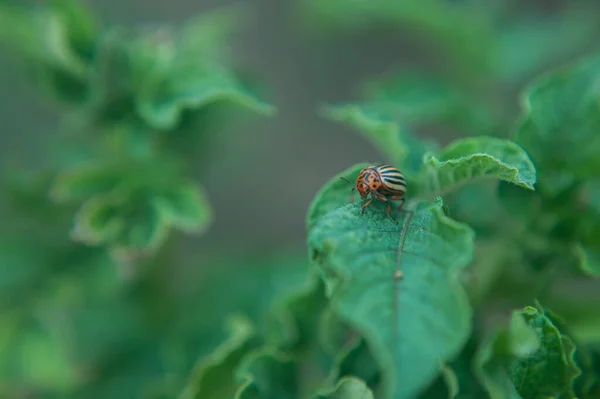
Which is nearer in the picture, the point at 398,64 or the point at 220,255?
the point at 220,255

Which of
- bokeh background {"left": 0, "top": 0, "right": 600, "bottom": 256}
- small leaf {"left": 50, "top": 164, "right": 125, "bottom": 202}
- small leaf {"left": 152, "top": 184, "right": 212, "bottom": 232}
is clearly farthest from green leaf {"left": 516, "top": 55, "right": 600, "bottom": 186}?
bokeh background {"left": 0, "top": 0, "right": 600, "bottom": 256}

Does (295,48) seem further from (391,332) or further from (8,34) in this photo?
(391,332)

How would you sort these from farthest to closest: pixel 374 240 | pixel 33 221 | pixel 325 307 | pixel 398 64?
1. pixel 398 64
2. pixel 33 221
3. pixel 325 307
4. pixel 374 240

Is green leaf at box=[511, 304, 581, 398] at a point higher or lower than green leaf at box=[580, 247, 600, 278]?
lower

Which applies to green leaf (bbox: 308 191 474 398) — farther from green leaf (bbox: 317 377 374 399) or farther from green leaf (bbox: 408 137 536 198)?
green leaf (bbox: 317 377 374 399)

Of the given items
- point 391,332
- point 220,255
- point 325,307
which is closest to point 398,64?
point 220,255

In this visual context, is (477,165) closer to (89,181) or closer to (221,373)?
(221,373)

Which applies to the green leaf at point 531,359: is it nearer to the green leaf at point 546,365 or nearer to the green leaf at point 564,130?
the green leaf at point 546,365
